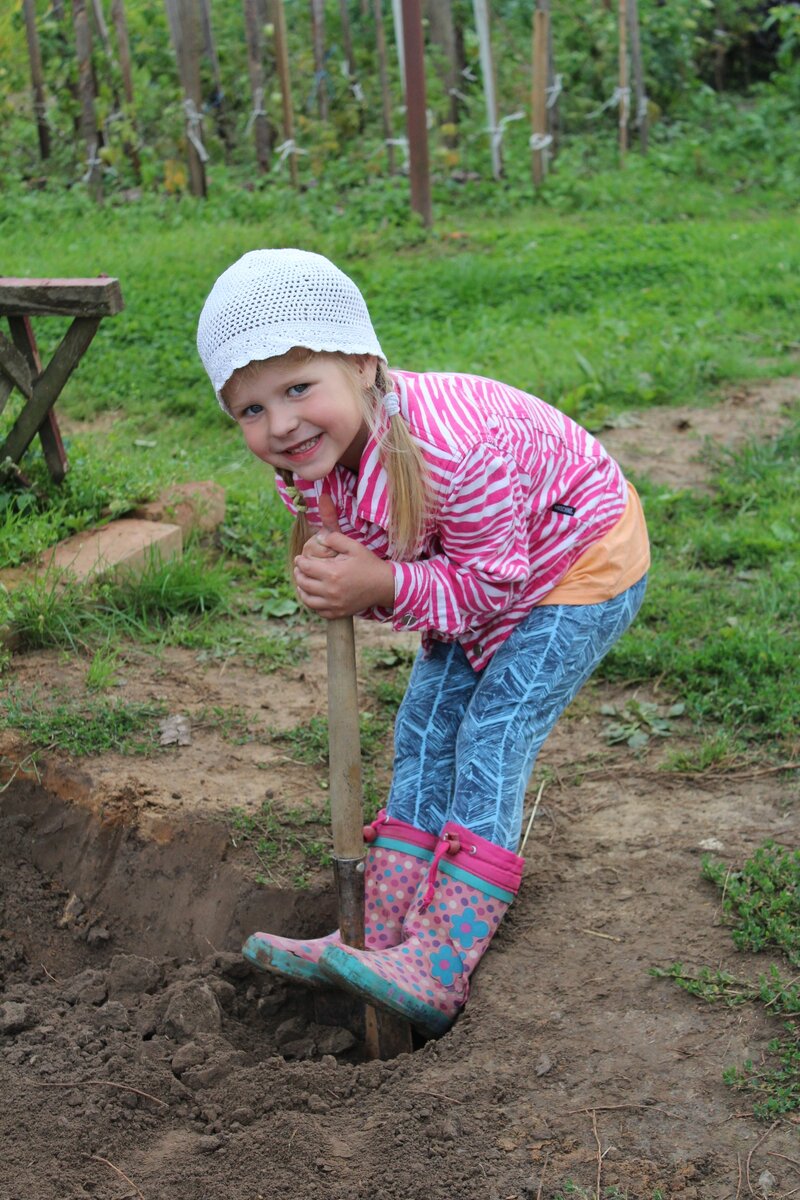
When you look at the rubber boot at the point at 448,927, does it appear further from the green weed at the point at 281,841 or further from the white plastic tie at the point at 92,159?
the white plastic tie at the point at 92,159

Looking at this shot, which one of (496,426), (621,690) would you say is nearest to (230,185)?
(621,690)

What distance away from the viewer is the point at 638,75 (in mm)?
10406

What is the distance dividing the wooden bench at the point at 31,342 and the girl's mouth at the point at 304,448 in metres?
2.13

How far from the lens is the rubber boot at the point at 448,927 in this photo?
2531 mm

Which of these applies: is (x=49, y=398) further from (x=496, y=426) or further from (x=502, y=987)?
(x=502, y=987)

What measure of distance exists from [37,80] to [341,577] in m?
8.21

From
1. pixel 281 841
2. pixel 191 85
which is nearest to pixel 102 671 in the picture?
pixel 281 841

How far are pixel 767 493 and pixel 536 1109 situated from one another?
3242 millimetres

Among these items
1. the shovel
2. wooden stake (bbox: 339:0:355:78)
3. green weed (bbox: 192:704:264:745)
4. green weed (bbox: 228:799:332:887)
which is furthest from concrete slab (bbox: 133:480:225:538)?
wooden stake (bbox: 339:0:355:78)

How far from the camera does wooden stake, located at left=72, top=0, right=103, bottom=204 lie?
877cm

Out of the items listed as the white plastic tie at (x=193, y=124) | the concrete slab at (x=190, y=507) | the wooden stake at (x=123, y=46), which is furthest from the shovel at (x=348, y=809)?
the wooden stake at (x=123, y=46)

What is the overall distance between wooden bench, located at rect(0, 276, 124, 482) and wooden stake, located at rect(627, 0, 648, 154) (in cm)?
725

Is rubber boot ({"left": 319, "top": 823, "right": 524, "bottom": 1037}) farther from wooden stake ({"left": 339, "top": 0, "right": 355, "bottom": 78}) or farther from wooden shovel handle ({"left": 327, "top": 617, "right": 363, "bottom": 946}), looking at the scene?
wooden stake ({"left": 339, "top": 0, "right": 355, "bottom": 78})

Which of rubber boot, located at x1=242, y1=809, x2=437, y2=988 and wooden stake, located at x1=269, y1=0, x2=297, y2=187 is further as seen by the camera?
wooden stake, located at x1=269, y1=0, x2=297, y2=187
